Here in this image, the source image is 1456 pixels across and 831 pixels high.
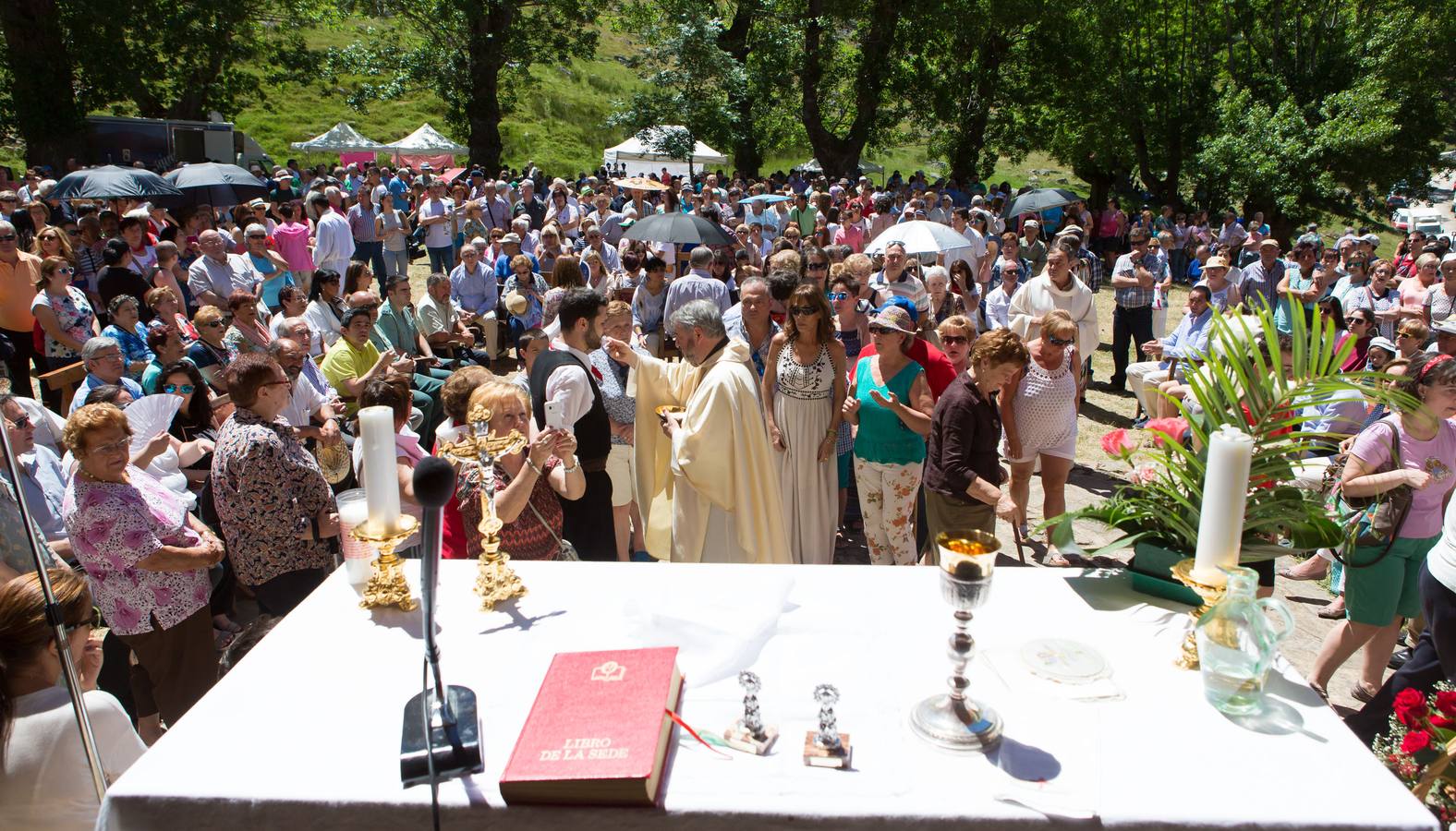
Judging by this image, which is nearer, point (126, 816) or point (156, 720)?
point (126, 816)

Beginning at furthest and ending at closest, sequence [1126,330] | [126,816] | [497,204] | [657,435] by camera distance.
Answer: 1. [497,204]
2. [1126,330]
3. [657,435]
4. [126,816]

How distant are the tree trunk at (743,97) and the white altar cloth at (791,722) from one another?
27450mm

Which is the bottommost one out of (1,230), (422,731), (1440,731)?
(1440,731)

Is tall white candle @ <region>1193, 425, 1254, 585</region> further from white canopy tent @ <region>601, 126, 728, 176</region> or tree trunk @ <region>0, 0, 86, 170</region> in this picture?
tree trunk @ <region>0, 0, 86, 170</region>

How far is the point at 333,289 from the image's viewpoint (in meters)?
8.20

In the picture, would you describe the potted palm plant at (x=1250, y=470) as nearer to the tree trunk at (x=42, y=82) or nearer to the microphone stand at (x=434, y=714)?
the microphone stand at (x=434, y=714)

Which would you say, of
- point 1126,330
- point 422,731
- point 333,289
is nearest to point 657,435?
point 422,731

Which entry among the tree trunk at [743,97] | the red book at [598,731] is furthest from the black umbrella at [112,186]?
the tree trunk at [743,97]

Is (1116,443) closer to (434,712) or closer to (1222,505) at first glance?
(1222,505)

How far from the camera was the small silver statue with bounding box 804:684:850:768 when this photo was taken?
180 centimetres

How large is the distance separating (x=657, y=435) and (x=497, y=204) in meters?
11.7

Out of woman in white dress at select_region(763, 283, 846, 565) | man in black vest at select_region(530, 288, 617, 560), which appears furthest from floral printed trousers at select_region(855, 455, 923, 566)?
man in black vest at select_region(530, 288, 617, 560)

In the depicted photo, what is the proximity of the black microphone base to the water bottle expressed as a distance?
58.7 inches

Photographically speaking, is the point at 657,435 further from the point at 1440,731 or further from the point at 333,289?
the point at 333,289
